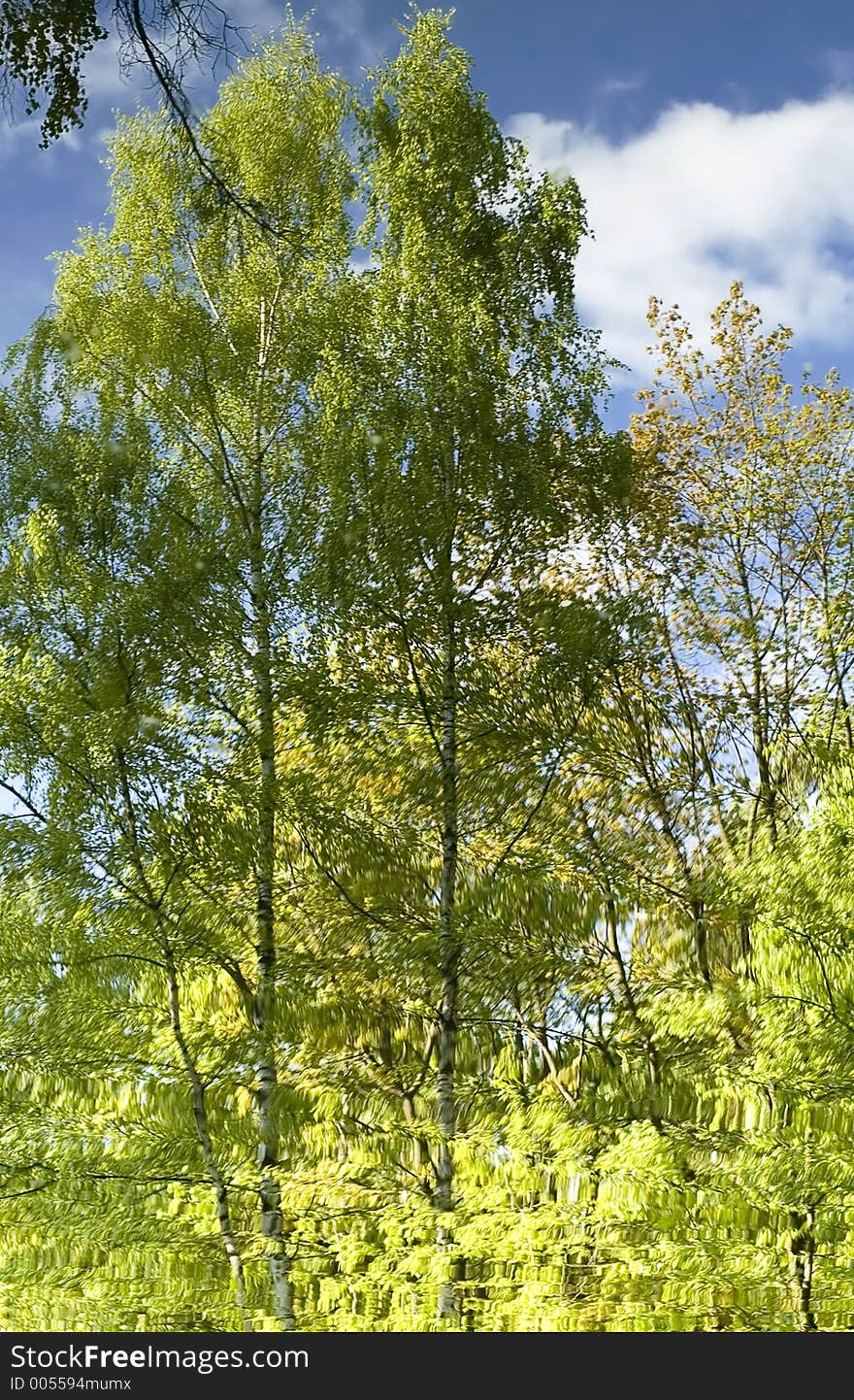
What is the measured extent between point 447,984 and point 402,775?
132cm

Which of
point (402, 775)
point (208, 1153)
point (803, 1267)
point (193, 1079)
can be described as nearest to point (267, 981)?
point (193, 1079)

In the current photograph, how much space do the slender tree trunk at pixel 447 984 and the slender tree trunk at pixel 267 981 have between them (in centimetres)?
85

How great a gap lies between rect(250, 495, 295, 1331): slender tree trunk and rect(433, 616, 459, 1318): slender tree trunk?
2.80 ft

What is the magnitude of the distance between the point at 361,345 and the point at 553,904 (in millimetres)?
3917

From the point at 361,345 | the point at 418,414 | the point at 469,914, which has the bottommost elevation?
the point at 469,914

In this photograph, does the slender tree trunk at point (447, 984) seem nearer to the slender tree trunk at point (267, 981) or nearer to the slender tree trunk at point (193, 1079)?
the slender tree trunk at point (267, 981)

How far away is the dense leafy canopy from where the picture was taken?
20.0 ft

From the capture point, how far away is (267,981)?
6.57 m

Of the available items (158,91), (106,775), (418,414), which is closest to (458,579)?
(418,414)

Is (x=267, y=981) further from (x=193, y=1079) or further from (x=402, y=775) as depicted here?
(x=402, y=775)

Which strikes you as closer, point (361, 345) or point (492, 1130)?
point (492, 1130)

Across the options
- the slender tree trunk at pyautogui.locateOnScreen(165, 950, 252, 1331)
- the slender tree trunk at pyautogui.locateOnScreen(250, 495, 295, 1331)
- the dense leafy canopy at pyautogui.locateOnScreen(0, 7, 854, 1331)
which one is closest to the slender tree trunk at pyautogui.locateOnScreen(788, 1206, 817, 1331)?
the dense leafy canopy at pyautogui.locateOnScreen(0, 7, 854, 1331)

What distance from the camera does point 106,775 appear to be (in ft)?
20.5

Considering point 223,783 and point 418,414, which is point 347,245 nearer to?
point 418,414
